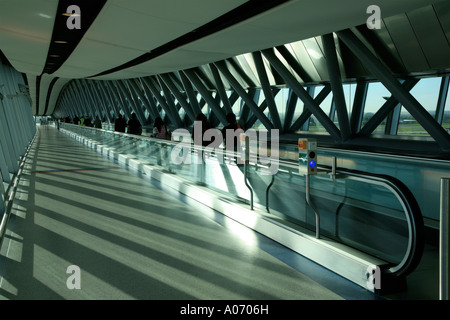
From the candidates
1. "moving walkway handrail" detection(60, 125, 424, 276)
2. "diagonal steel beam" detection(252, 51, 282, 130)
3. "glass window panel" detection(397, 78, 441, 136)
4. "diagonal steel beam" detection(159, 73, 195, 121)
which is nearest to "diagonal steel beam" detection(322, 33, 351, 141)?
"glass window panel" detection(397, 78, 441, 136)

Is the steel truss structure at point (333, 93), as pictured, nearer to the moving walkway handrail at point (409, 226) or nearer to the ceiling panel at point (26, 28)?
the ceiling panel at point (26, 28)

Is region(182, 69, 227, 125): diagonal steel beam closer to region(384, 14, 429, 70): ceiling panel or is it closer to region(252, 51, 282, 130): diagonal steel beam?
region(252, 51, 282, 130): diagonal steel beam

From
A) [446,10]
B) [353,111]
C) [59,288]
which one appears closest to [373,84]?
[353,111]

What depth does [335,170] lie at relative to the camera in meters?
4.84

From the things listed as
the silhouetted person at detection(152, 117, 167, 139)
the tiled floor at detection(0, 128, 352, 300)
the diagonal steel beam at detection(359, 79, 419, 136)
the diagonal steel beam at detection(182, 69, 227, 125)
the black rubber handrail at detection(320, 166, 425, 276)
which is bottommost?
the tiled floor at detection(0, 128, 352, 300)

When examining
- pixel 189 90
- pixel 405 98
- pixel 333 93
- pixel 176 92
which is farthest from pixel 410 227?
pixel 176 92

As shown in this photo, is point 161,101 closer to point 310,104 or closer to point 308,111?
point 308,111

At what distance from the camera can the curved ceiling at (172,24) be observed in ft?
28.7

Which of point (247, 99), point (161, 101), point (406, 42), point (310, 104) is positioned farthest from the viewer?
point (161, 101)

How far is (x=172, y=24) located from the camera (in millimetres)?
10539

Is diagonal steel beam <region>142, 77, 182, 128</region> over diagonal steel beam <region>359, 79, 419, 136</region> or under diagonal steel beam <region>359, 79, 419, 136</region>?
over

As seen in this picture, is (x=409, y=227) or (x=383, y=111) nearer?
(x=409, y=227)

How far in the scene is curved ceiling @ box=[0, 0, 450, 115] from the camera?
28.7ft
